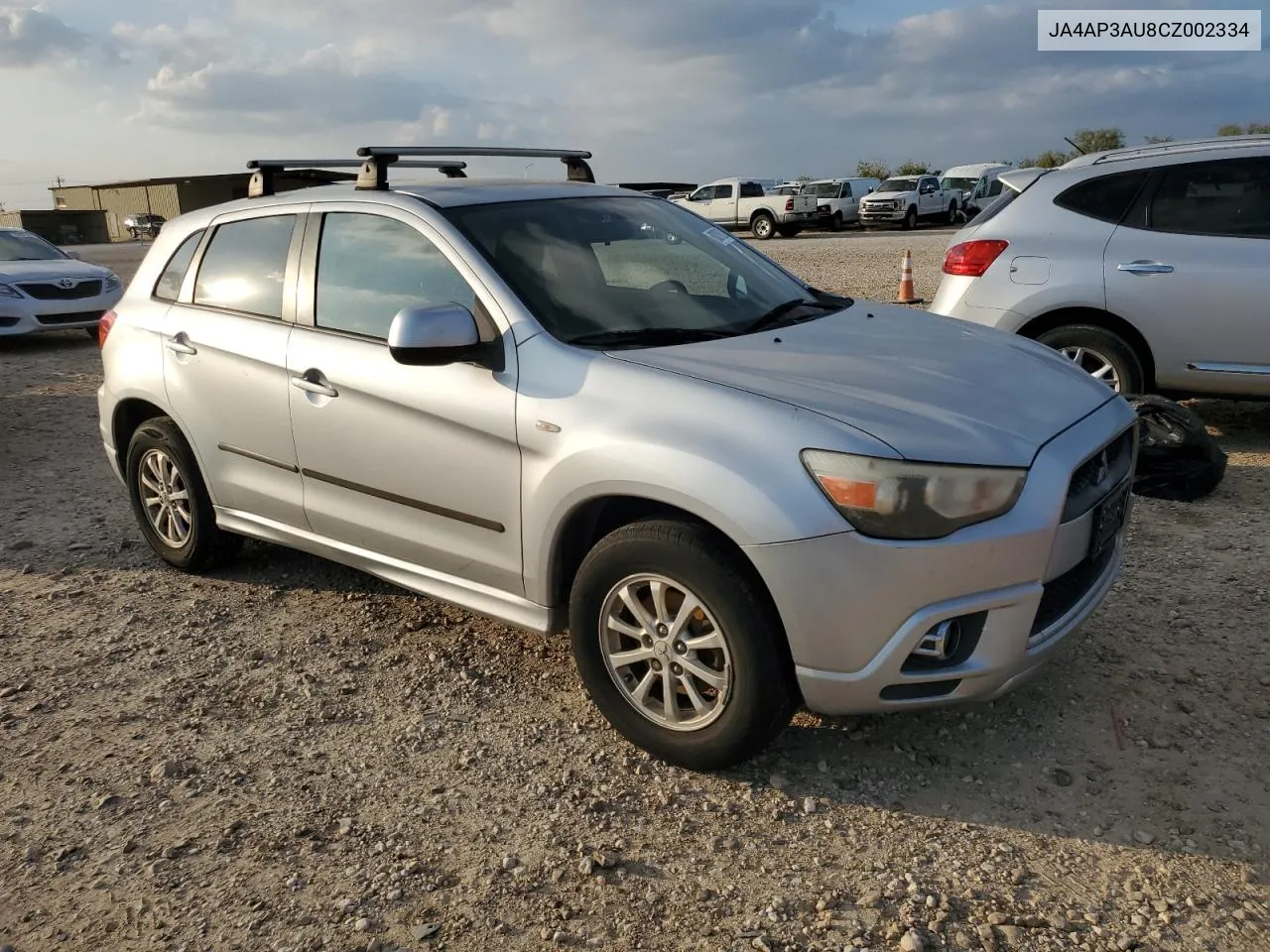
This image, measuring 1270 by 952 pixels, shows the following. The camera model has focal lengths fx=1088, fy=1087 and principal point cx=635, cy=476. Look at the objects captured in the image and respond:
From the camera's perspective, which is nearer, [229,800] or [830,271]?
[229,800]

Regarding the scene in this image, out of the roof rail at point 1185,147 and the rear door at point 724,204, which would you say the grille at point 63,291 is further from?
the rear door at point 724,204

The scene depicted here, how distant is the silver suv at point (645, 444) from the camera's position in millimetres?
2826

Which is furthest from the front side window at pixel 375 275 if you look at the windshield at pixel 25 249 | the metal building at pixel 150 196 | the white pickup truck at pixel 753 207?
the metal building at pixel 150 196

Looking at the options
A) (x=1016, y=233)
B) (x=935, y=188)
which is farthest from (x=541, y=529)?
(x=935, y=188)

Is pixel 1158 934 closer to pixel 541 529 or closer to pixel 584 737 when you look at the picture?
pixel 584 737

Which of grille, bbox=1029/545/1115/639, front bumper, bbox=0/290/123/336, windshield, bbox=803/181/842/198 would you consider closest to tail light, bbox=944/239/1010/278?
grille, bbox=1029/545/1115/639

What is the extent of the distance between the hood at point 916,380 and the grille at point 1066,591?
1.38 feet

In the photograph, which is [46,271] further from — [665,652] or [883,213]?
[883,213]

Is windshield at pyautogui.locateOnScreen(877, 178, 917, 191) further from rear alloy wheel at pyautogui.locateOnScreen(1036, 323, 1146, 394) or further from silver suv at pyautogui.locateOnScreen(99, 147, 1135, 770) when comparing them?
silver suv at pyautogui.locateOnScreen(99, 147, 1135, 770)

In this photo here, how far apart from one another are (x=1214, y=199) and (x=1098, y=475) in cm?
376

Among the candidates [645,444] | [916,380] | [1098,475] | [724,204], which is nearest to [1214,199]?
[1098,475]

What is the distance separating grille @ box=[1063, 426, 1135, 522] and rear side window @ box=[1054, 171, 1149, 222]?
3264mm

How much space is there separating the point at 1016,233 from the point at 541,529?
4.32 m

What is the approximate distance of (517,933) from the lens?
2635 mm
